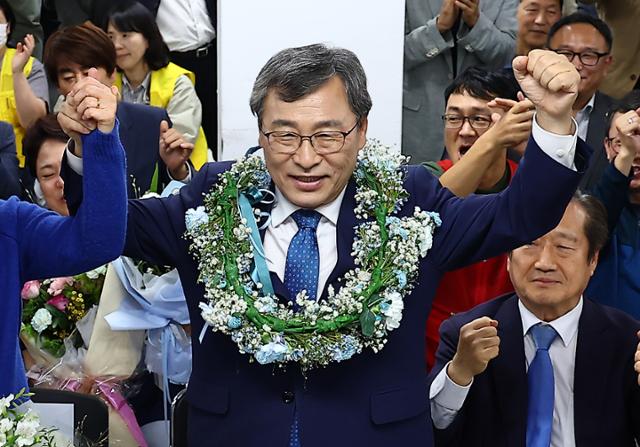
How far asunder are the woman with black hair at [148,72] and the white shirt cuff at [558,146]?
9.84 feet

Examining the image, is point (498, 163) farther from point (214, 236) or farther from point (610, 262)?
point (214, 236)

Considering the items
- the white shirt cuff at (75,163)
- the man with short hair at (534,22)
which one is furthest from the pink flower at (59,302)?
the man with short hair at (534,22)

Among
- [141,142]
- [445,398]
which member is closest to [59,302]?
[141,142]

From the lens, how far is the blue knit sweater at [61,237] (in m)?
2.49

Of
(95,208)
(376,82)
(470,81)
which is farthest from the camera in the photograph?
(376,82)

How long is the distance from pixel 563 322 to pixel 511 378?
0.79 feet

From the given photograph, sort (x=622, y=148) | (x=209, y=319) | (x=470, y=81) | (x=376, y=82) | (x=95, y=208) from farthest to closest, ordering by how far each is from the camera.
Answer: (x=376, y=82), (x=470, y=81), (x=622, y=148), (x=209, y=319), (x=95, y=208)

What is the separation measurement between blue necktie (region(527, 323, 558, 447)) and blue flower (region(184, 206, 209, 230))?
1.18 metres

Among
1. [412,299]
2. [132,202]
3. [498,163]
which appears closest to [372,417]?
[412,299]

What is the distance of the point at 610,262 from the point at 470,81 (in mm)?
807

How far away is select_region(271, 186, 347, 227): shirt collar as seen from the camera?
2.91m

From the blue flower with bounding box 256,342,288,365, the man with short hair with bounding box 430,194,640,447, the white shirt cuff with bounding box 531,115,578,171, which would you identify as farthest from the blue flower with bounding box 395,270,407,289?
the man with short hair with bounding box 430,194,640,447

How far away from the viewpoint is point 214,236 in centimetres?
285

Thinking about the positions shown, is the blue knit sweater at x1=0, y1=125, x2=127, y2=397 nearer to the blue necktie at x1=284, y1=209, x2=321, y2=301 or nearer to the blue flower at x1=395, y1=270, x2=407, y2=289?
the blue necktie at x1=284, y1=209, x2=321, y2=301
